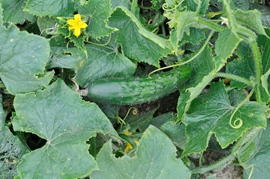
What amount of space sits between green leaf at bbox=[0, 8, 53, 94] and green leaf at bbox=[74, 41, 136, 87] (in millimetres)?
268

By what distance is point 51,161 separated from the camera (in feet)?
7.14

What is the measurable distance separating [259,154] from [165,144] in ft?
1.99

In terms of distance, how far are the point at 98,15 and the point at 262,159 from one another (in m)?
1.17

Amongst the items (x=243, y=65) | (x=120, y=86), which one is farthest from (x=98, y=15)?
(x=243, y=65)

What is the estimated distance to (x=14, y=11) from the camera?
2.47 m

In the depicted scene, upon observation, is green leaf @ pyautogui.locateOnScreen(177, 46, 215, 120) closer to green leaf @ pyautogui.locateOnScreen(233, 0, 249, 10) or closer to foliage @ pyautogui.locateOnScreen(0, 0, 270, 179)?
foliage @ pyautogui.locateOnScreen(0, 0, 270, 179)

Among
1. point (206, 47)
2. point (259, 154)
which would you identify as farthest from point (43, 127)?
point (259, 154)

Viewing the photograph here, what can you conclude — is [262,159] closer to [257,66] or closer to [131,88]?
[257,66]

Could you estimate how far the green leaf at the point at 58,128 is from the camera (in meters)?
2.17

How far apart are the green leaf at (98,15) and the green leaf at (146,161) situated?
528mm

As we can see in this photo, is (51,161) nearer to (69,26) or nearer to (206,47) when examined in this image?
(69,26)

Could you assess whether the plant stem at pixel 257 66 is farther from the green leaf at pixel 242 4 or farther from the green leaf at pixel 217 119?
the green leaf at pixel 242 4

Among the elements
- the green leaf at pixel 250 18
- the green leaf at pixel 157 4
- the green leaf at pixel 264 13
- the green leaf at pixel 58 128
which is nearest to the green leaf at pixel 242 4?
the green leaf at pixel 264 13

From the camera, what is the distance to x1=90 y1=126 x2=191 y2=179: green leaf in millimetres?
2240
